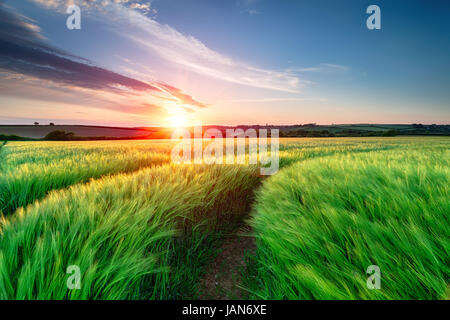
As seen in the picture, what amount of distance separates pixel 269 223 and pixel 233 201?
132 cm

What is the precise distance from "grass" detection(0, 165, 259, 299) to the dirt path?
0.35 feet

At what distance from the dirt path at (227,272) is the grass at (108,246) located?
0.35 ft

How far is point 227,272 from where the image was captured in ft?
5.32

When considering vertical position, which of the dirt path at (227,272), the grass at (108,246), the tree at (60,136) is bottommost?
the dirt path at (227,272)

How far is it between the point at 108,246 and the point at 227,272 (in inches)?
38.2

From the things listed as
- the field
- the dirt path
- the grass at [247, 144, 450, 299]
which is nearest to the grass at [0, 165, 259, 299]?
the field

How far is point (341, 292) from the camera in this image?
0.76 metres

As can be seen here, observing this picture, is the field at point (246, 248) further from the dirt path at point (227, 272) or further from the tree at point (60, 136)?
the tree at point (60, 136)

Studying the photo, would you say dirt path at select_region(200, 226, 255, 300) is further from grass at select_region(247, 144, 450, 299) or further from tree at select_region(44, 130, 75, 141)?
tree at select_region(44, 130, 75, 141)

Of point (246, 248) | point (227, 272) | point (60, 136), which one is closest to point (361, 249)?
point (227, 272)

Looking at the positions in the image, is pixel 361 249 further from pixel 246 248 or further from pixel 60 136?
pixel 60 136

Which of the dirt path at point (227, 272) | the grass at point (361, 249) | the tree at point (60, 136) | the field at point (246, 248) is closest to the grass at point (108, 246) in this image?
the field at point (246, 248)

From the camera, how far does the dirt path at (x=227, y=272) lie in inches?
54.7
